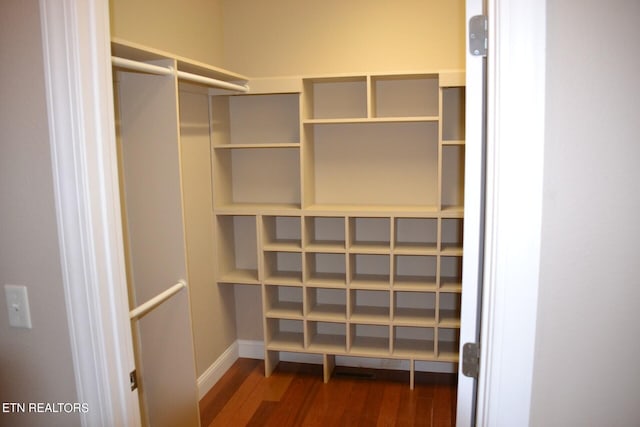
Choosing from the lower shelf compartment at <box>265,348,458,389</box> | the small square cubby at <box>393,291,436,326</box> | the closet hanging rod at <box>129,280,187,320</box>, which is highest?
the closet hanging rod at <box>129,280,187,320</box>

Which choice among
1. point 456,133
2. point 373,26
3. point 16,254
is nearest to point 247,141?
point 373,26

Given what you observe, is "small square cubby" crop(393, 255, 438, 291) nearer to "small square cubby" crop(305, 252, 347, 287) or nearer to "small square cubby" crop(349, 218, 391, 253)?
"small square cubby" crop(349, 218, 391, 253)

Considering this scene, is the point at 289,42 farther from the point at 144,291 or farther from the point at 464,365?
the point at 464,365

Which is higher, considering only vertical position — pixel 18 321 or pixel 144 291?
pixel 18 321

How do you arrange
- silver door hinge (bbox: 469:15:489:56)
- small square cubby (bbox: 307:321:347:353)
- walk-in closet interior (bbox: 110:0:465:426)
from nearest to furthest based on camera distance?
silver door hinge (bbox: 469:15:489:56)
walk-in closet interior (bbox: 110:0:465:426)
small square cubby (bbox: 307:321:347:353)

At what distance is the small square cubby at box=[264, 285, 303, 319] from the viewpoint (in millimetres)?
3293

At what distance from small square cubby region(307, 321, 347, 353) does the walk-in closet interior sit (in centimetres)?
1

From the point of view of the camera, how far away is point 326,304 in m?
3.50

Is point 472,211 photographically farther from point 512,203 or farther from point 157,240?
Answer: point 157,240

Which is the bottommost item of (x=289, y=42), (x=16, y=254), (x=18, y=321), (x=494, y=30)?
(x=18, y=321)

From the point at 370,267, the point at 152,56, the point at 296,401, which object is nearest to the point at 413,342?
the point at 370,267

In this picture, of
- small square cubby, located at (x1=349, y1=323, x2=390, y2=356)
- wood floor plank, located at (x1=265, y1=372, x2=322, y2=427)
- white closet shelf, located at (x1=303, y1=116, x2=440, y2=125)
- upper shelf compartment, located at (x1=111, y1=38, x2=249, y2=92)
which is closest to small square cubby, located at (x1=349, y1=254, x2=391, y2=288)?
small square cubby, located at (x1=349, y1=323, x2=390, y2=356)

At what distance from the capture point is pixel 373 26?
3182mm

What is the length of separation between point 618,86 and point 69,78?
3.89 feet
